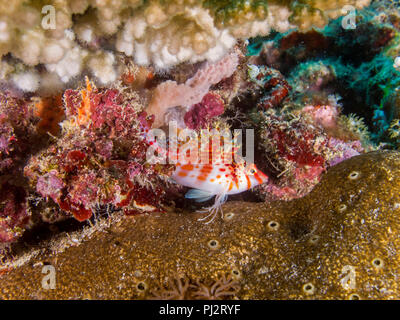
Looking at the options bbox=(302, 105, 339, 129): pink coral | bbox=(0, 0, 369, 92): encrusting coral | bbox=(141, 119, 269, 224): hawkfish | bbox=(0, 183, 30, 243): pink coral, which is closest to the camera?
bbox=(0, 0, 369, 92): encrusting coral

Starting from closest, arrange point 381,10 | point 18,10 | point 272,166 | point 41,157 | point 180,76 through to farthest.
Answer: point 18,10 → point 41,157 → point 180,76 → point 272,166 → point 381,10

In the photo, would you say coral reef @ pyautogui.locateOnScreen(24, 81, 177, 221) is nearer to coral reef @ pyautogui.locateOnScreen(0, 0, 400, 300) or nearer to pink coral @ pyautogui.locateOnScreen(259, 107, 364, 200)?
coral reef @ pyautogui.locateOnScreen(0, 0, 400, 300)

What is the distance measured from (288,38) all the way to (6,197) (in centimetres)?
677

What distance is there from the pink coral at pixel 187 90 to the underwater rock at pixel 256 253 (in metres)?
1.48

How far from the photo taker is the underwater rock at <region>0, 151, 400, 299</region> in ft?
8.66

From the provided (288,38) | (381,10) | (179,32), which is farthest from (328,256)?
(381,10)

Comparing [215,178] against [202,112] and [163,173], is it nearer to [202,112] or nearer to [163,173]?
[163,173]

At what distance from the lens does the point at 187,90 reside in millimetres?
3621

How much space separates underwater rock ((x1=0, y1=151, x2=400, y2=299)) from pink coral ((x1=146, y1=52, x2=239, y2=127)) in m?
1.48

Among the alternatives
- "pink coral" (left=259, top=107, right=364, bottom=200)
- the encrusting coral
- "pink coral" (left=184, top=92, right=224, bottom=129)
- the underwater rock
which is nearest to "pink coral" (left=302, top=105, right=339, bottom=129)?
"pink coral" (left=259, top=107, right=364, bottom=200)

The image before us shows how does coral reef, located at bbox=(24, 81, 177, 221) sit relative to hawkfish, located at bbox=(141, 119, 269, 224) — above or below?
above

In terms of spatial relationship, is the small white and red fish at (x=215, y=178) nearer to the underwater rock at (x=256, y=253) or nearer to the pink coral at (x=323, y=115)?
the underwater rock at (x=256, y=253)
